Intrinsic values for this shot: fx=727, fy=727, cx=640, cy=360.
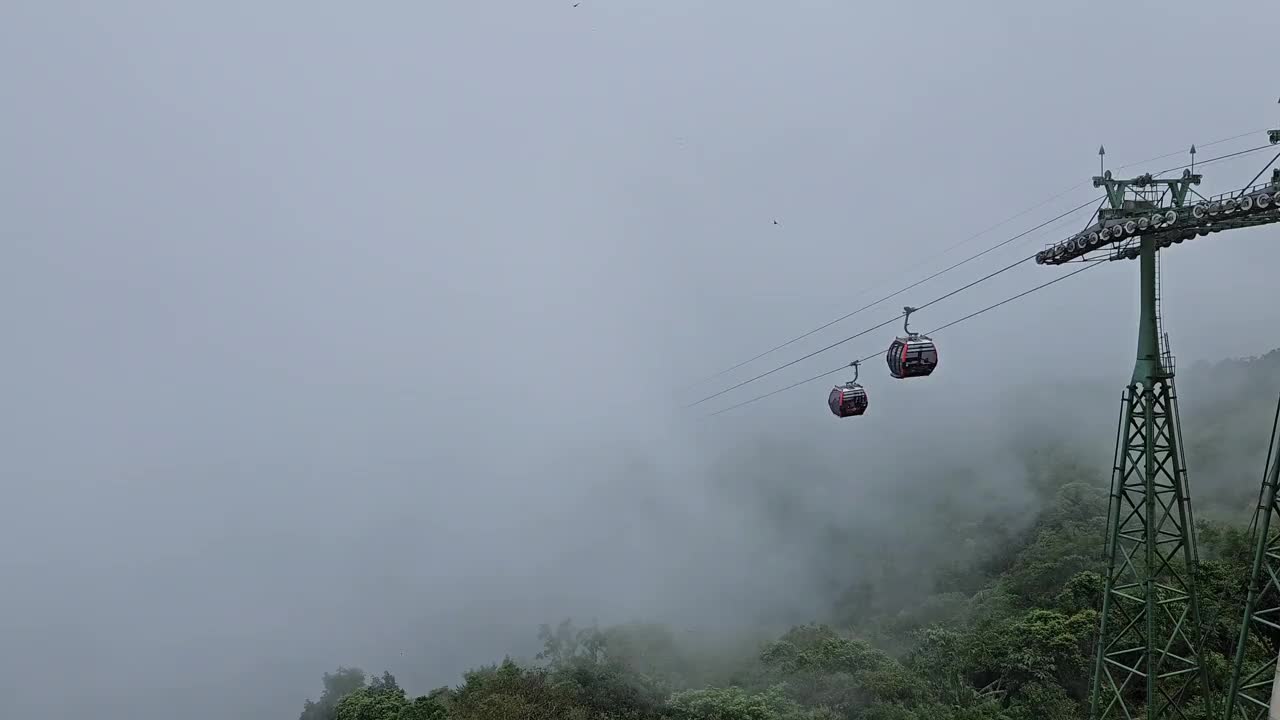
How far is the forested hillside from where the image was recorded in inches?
1137

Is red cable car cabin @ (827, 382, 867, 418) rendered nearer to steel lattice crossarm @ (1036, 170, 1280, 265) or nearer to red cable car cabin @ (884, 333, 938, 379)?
red cable car cabin @ (884, 333, 938, 379)

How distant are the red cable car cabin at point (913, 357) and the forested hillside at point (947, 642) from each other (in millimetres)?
7944

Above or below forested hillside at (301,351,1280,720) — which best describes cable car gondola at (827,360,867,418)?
above

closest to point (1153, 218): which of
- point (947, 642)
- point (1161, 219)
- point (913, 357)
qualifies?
point (1161, 219)

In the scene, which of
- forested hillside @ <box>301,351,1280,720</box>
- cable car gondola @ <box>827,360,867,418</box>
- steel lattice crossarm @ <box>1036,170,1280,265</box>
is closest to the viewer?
steel lattice crossarm @ <box>1036,170,1280,265</box>

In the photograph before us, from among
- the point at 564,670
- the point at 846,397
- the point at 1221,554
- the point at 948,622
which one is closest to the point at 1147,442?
the point at 846,397

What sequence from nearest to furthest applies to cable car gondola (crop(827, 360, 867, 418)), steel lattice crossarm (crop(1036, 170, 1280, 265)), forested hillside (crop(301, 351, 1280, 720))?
1. steel lattice crossarm (crop(1036, 170, 1280, 265))
2. cable car gondola (crop(827, 360, 867, 418))
3. forested hillside (crop(301, 351, 1280, 720))

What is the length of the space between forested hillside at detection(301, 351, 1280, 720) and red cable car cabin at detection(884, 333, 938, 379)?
794 centimetres

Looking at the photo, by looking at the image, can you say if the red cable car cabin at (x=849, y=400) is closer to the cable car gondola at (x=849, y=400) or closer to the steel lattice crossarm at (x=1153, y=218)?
the cable car gondola at (x=849, y=400)

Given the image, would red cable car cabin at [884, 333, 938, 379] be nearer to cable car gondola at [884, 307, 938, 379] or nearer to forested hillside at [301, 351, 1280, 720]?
cable car gondola at [884, 307, 938, 379]

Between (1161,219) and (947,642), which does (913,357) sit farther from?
(947,642)

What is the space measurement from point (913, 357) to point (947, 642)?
2255cm

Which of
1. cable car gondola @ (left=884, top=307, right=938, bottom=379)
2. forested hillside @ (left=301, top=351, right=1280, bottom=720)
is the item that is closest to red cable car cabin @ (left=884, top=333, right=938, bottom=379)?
cable car gondola @ (left=884, top=307, right=938, bottom=379)

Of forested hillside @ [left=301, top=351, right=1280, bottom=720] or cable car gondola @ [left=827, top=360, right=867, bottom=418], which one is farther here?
forested hillside @ [left=301, top=351, right=1280, bottom=720]
